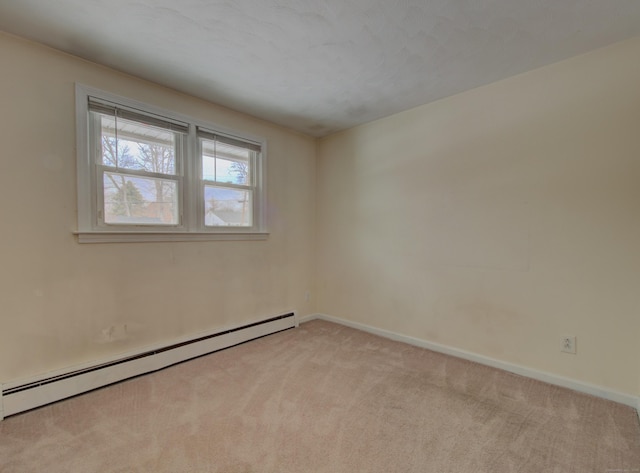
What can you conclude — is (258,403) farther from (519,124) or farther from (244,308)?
(519,124)

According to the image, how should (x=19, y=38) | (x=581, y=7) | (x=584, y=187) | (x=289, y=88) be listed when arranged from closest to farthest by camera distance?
1. (x=581, y=7)
2. (x=19, y=38)
3. (x=584, y=187)
4. (x=289, y=88)

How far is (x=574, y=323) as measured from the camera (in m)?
2.14

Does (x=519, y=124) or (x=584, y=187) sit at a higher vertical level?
(x=519, y=124)

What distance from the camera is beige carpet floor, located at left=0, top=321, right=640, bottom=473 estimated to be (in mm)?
1468

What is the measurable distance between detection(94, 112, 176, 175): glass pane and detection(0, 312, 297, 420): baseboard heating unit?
5.00 ft

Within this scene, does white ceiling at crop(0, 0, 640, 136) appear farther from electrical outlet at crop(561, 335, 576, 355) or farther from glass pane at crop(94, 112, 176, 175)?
electrical outlet at crop(561, 335, 576, 355)

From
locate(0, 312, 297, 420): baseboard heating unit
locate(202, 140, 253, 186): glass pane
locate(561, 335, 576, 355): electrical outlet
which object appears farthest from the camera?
locate(202, 140, 253, 186): glass pane

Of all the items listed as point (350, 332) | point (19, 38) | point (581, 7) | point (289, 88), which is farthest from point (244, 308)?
point (581, 7)

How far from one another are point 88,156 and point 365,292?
286cm

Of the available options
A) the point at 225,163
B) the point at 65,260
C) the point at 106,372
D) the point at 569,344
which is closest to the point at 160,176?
the point at 225,163

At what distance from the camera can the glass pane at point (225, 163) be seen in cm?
288

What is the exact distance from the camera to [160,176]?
253cm

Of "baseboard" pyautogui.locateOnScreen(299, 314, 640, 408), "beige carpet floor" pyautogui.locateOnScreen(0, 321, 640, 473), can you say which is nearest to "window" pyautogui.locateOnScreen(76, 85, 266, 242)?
"beige carpet floor" pyautogui.locateOnScreen(0, 321, 640, 473)

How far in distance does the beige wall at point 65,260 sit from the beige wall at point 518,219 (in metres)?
1.79
